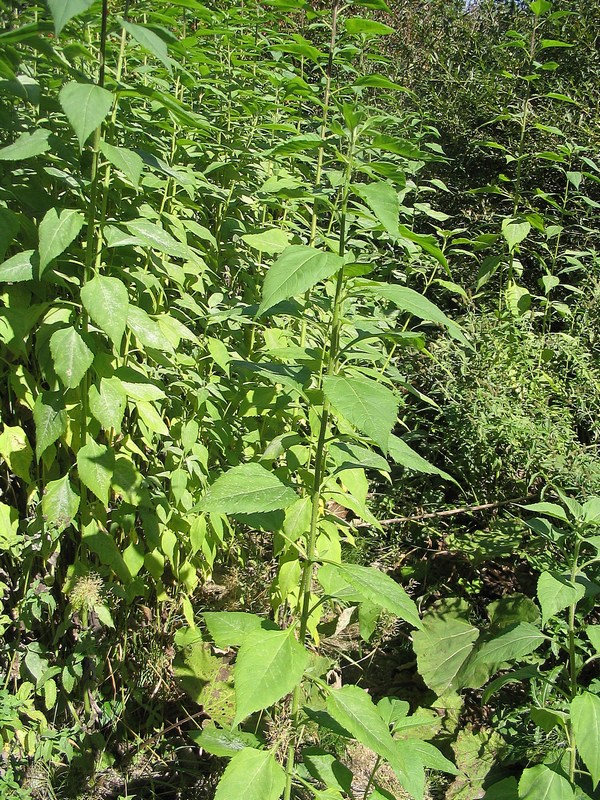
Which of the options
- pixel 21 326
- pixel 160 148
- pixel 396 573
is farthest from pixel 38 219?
pixel 396 573

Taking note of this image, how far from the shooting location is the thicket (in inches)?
69.8

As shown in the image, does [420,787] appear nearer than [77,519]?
Yes

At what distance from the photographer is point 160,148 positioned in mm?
2848

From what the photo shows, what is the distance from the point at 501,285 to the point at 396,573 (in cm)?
170

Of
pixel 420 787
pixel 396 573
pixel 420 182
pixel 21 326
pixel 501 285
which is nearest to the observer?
pixel 420 787

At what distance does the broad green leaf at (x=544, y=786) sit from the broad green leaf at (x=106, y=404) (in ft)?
4.98

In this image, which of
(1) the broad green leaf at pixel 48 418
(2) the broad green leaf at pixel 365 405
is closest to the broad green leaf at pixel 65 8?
(2) the broad green leaf at pixel 365 405

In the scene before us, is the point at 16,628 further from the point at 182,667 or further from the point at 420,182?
the point at 420,182

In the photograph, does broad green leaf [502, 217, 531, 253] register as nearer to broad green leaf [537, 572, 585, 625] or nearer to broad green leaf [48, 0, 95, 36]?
broad green leaf [537, 572, 585, 625]

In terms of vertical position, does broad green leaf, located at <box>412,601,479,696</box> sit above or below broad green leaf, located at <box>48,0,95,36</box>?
below

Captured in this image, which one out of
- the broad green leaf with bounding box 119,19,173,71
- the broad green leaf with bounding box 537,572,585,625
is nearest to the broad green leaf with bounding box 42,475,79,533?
the broad green leaf with bounding box 119,19,173,71

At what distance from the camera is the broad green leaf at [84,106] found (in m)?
1.55

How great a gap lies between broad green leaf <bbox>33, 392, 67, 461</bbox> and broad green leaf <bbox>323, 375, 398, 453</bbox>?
0.91 metres

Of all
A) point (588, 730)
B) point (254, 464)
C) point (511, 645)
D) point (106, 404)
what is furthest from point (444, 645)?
point (106, 404)
